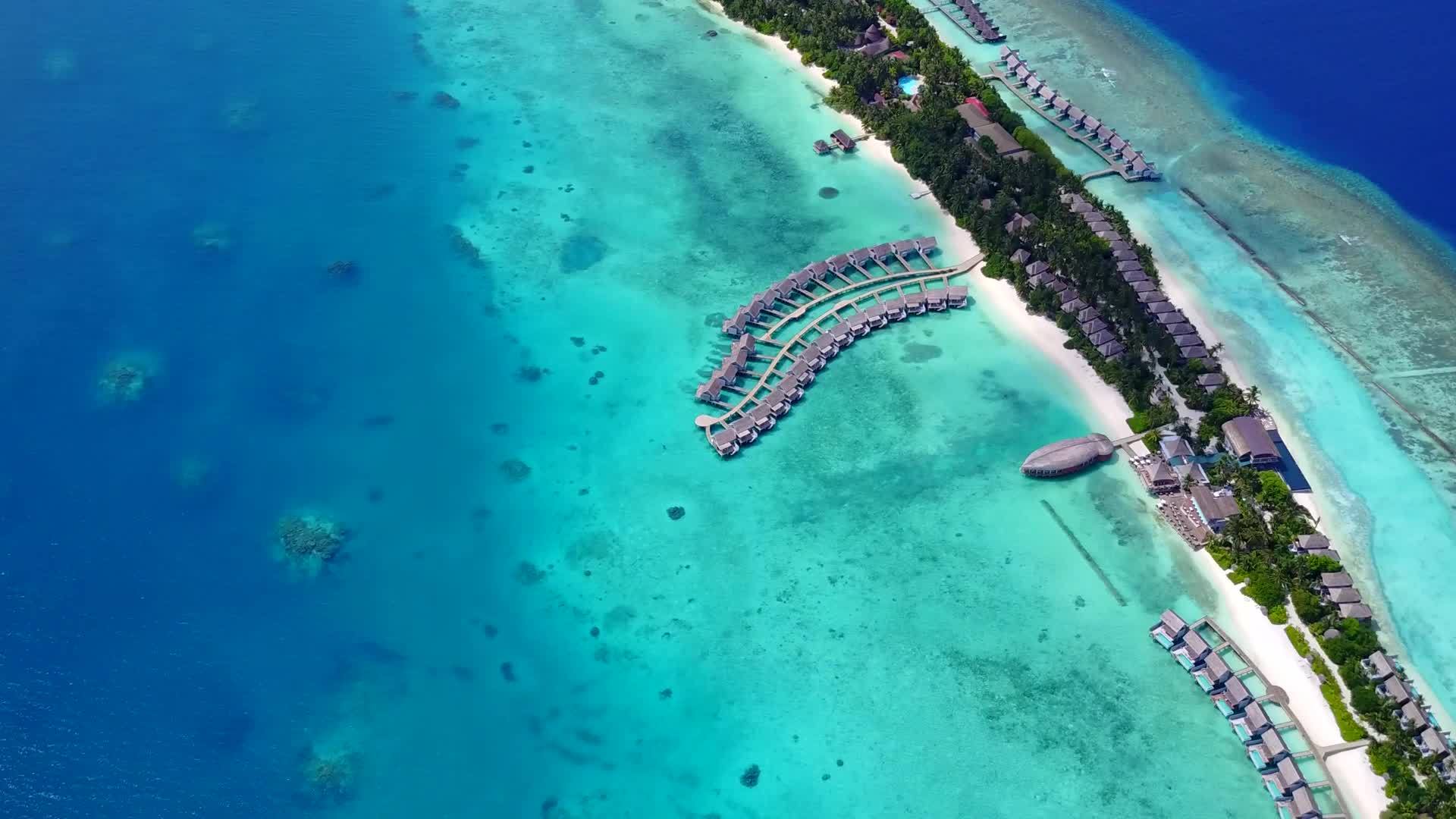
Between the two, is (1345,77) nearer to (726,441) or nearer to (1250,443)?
(1250,443)

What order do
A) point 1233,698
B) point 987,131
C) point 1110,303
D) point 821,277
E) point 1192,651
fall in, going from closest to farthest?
point 1233,698, point 1192,651, point 1110,303, point 821,277, point 987,131

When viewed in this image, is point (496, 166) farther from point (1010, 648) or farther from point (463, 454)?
point (1010, 648)

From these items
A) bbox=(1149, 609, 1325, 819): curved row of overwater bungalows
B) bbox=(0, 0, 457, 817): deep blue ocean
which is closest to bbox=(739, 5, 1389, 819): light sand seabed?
bbox=(1149, 609, 1325, 819): curved row of overwater bungalows

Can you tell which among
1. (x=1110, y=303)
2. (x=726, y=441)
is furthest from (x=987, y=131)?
(x=726, y=441)

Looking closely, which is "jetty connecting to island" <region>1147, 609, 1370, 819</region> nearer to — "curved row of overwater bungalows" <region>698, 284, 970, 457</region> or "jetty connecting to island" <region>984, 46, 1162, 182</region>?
"curved row of overwater bungalows" <region>698, 284, 970, 457</region>

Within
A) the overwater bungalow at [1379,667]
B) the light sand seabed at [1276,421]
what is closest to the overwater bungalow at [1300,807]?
the light sand seabed at [1276,421]

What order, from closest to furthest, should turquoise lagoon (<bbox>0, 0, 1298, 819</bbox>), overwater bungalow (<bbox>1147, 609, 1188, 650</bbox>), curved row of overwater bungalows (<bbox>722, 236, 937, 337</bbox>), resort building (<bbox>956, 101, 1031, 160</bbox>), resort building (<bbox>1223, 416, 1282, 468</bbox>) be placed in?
turquoise lagoon (<bbox>0, 0, 1298, 819</bbox>), overwater bungalow (<bbox>1147, 609, 1188, 650</bbox>), resort building (<bbox>1223, 416, 1282, 468</bbox>), curved row of overwater bungalows (<bbox>722, 236, 937, 337</bbox>), resort building (<bbox>956, 101, 1031, 160</bbox>)

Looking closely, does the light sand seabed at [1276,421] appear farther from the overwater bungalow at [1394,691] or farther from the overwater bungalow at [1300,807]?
the overwater bungalow at [1394,691]
